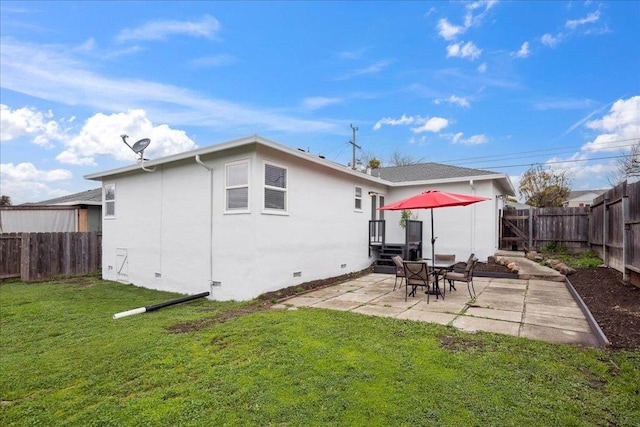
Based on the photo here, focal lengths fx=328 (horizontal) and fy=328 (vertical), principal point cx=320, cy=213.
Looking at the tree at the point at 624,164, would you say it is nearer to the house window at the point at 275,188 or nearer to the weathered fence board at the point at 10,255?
the house window at the point at 275,188

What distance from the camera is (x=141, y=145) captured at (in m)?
9.14

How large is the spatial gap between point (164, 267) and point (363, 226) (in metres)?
6.47

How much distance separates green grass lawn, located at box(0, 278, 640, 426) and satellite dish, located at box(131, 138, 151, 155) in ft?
17.2

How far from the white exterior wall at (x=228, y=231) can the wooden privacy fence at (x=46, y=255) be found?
1.22 m

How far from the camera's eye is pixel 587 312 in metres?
5.30

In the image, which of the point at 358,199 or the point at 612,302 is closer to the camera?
the point at 612,302

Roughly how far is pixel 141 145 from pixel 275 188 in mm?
4423

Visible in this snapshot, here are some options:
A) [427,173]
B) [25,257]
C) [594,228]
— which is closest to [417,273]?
[427,173]

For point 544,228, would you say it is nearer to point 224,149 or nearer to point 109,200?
point 224,149

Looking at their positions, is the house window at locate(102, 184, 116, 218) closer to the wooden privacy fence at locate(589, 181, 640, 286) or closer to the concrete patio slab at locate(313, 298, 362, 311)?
the concrete patio slab at locate(313, 298, 362, 311)

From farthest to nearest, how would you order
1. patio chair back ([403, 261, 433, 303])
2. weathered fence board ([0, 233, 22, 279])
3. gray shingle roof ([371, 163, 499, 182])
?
gray shingle roof ([371, 163, 499, 182]), weathered fence board ([0, 233, 22, 279]), patio chair back ([403, 261, 433, 303])

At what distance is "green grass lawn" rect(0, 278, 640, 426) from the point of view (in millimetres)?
2633

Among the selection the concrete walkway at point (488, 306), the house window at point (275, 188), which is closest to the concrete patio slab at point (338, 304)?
the concrete walkway at point (488, 306)

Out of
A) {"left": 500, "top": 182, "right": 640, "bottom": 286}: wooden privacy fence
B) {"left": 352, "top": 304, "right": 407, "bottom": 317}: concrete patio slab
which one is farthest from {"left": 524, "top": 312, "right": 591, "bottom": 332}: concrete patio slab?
{"left": 500, "top": 182, "right": 640, "bottom": 286}: wooden privacy fence
